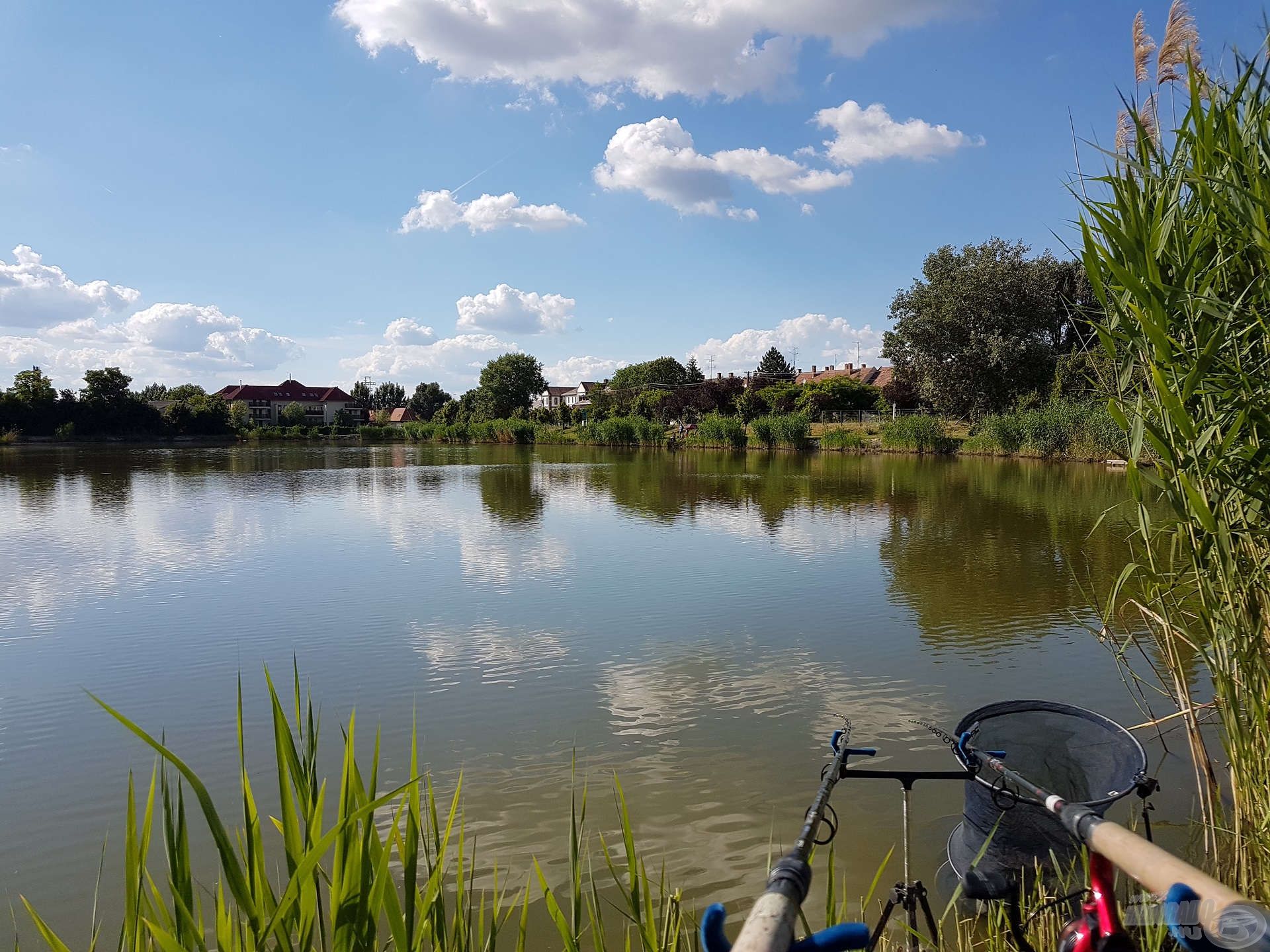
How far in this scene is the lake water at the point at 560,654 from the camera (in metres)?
4.16

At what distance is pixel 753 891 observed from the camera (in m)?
3.46

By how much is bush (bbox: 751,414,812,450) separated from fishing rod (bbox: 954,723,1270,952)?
3955 centimetres

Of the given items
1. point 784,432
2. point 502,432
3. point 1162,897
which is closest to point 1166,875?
point 1162,897

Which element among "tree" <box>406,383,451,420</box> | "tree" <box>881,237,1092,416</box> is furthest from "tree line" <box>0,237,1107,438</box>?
Answer: "tree" <box>406,383,451,420</box>

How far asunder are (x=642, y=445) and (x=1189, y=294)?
48.9 meters

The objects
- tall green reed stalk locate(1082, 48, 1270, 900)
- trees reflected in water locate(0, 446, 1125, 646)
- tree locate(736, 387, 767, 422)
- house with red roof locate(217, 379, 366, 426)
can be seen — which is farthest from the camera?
house with red roof locate(217, 379, 366, 426)

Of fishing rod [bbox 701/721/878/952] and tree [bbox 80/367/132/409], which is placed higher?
tree [bbox 80/367/132/409]

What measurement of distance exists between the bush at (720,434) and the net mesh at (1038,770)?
134ft

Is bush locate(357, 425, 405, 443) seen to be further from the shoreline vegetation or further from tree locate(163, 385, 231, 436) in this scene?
tree locate(163, 385, 231, 436)

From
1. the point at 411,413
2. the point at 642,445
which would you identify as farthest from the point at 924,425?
the point at 411,413

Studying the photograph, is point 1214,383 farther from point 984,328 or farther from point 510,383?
point 510,383

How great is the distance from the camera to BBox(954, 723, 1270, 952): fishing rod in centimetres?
99

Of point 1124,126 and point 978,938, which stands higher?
point 1124,126

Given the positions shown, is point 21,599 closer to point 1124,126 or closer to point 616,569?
point 616,569
